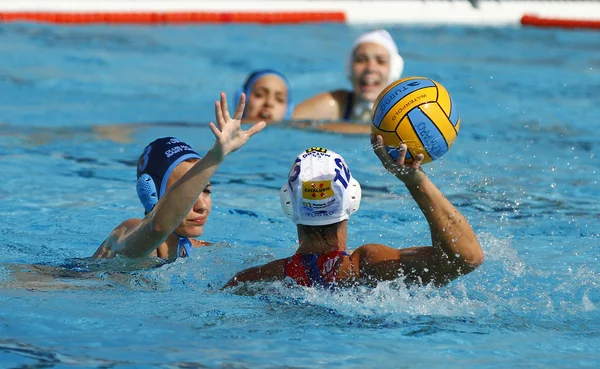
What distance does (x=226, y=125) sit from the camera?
329 centimetres

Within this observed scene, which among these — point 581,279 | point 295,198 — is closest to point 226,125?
point 295,198

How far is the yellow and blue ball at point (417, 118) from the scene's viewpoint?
10.8ft

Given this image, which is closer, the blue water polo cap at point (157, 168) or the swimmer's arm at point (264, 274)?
the swimmer's arm at point (264, 274)

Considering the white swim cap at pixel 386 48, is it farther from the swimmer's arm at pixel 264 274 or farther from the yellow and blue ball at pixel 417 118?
the swimmer's arm at pixel 264 274

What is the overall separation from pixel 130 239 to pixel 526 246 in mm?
2124

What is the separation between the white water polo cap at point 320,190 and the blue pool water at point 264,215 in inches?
11.4

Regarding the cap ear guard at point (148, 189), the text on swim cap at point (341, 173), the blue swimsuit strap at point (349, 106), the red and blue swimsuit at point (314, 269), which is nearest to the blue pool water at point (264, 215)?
the red and blue swimsuit at point (314, 269)

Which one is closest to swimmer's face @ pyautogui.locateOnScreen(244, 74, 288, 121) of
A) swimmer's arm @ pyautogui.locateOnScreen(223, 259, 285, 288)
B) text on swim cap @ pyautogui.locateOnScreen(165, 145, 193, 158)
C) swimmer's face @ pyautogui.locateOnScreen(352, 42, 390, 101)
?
swimmer's face @ pyautogui.locateOnScreen(352, 42, 390, 101)

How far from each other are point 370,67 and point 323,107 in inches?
21.5

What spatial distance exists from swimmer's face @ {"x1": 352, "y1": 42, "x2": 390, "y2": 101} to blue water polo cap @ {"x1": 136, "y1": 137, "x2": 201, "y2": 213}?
3897mm

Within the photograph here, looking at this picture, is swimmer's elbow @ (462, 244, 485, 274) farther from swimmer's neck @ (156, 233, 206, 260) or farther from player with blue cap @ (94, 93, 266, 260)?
swimmer's neck @ (156, 233, 206, 260)

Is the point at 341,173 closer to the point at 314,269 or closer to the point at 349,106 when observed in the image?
the point at 314,269

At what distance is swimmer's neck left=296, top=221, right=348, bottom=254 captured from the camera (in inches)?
132

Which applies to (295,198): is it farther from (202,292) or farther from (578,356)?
(578,356)
